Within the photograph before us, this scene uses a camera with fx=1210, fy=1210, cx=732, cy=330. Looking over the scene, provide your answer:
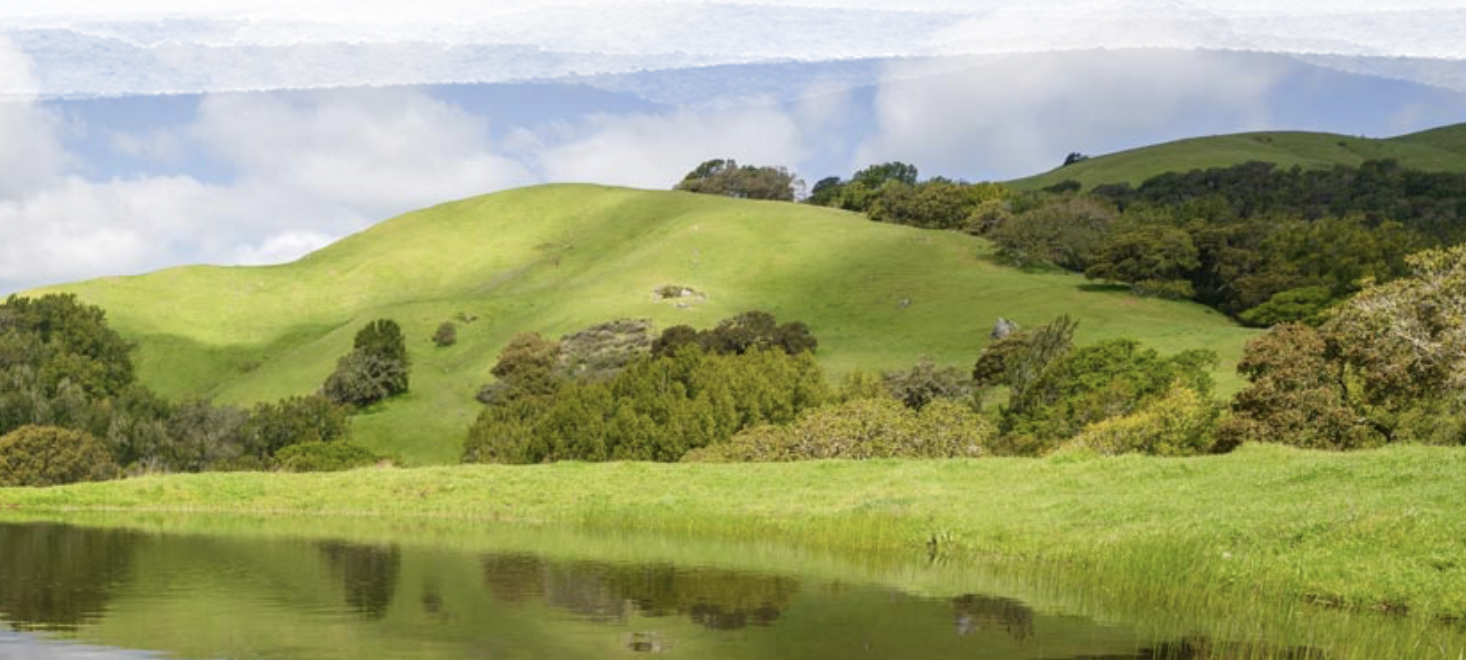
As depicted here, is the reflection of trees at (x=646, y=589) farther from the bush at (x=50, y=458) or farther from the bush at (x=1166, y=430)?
the bush at (x=50, y=458)

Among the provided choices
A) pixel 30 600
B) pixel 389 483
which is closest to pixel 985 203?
pixel 389 483

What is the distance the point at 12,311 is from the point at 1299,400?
125 metres

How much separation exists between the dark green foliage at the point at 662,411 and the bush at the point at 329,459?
794 centimetres

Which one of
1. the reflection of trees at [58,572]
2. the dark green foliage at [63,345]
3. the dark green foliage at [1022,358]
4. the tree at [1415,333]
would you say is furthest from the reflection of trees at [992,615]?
the dark green foliage at [63,345]

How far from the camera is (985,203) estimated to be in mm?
167500

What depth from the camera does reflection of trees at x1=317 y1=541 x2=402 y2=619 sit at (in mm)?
20597

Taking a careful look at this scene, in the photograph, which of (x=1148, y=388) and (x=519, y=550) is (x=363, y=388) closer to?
(x=1148, y=388)

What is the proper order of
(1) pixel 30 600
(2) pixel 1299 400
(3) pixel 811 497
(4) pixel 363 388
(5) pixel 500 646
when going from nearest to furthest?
(5) pixel 500 646 → (1) pixel 30 600 → (3) pixel 811 497 → (2) pixel 1299 400 → (4) pixel 363 388

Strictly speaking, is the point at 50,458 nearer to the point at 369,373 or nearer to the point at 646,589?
the point at 369,373

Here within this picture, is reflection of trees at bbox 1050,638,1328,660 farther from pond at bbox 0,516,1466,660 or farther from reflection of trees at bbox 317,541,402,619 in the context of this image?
reflection of trees at bbox 317,541,402,619

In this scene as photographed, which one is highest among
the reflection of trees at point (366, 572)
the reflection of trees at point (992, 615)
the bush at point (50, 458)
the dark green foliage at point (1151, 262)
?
the dark green foliage at point (1151, 262)

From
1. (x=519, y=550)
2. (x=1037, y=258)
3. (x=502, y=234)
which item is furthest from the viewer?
(x=502, y=234)

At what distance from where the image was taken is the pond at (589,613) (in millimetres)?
16438

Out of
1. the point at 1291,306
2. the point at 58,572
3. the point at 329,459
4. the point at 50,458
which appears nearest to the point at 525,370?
the point at 329,459
